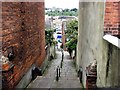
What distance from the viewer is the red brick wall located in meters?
5.68

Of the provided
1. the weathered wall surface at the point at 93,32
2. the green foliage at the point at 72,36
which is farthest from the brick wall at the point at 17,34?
the green foliage at the point at 72,36

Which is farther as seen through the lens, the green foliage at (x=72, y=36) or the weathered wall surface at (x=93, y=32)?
the green foliage at (x=72, y=36)

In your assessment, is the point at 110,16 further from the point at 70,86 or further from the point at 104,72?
the point at 70,86

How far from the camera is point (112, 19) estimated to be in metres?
5.71

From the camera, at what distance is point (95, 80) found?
667 centimetres

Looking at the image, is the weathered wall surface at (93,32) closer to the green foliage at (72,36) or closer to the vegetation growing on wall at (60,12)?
the green foliage at (72,36)

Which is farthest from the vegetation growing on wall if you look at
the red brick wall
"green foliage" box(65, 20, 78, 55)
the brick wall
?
the red brick wall

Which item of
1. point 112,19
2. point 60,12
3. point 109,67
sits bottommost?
point 109,67

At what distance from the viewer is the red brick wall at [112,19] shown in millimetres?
5680

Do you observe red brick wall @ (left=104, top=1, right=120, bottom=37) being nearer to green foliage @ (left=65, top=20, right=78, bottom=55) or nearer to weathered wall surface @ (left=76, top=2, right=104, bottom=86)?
weathered wall surface @ (left=76, top=2, right=104, bottom=86)

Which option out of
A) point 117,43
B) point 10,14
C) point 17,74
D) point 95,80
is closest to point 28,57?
point 17,74

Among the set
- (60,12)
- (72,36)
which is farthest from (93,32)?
(60,12)

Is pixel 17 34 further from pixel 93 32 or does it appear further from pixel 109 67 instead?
pixel 109 67

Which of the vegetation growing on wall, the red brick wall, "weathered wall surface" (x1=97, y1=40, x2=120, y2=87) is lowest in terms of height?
"weathered wall surface" (x1=97, y1=40, x2=120, y2=87)
